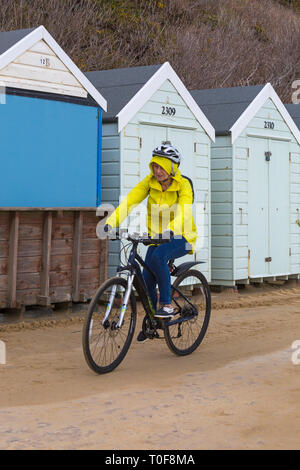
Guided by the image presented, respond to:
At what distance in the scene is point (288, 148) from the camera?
45.3ft

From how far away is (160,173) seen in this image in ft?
22.9

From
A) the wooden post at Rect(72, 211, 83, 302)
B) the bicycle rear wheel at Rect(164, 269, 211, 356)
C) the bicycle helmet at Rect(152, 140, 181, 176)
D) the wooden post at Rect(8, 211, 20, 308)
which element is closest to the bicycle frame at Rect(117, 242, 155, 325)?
the bicycle rear wheel at Rect(164, 269, 211, 356)

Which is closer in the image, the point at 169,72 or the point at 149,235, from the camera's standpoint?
the point at 149,235

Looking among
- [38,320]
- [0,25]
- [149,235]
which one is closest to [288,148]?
[38,320]

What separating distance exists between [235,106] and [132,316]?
7167 mm

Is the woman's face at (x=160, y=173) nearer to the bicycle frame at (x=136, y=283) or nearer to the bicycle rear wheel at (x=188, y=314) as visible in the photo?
the bicycle frame at (x=136, y=283)

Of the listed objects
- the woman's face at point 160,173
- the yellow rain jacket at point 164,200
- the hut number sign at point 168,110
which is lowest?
the yellow rain jacket at point 164,200

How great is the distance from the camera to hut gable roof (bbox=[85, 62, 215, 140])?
35.8 feet

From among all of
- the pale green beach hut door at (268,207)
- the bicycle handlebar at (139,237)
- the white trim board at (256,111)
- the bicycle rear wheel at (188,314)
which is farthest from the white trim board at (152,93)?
the bicycle handlebar at (139,237)

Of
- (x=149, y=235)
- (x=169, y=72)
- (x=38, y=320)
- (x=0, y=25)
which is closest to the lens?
(x=149, y=235)

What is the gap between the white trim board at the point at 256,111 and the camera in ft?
41.5

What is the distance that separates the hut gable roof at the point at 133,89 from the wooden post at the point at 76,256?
175 cm
